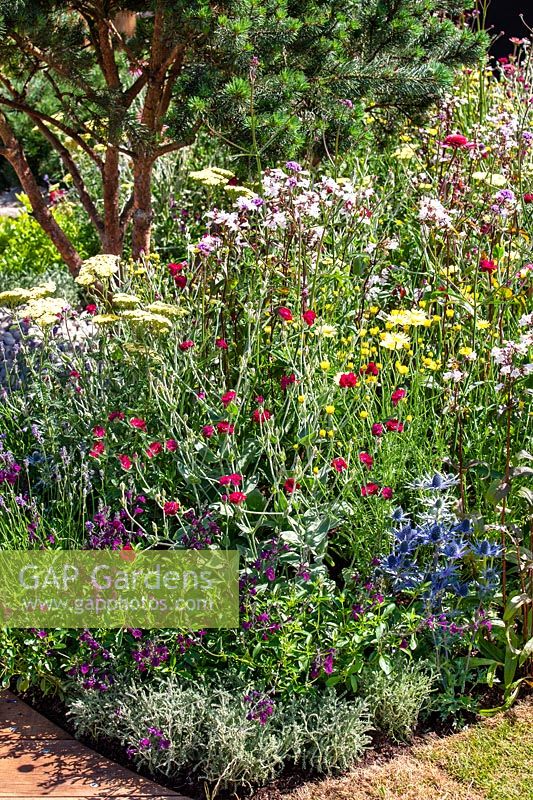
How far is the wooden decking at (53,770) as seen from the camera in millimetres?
2633

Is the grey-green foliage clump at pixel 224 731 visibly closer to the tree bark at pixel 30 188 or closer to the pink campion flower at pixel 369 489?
the pink campion flower at pixel 369 489

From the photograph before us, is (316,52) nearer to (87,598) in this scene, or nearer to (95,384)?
(95,384)

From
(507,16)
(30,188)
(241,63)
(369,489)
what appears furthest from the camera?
(507,16)

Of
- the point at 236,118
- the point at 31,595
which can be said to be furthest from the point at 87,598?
the point at 236,118

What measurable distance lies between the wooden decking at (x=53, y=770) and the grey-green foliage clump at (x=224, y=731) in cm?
7

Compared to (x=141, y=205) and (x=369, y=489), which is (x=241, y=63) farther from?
(x=369, y=489)

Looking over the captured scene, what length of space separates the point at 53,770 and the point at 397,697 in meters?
1.02

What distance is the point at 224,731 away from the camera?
2.60 meters

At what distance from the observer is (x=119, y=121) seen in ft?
13.2

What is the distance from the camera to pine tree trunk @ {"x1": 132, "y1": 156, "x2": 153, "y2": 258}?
4.86 meters

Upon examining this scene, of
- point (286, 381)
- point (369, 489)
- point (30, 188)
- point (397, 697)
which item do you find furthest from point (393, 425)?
point (30, 188)

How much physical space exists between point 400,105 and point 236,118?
1.27 m

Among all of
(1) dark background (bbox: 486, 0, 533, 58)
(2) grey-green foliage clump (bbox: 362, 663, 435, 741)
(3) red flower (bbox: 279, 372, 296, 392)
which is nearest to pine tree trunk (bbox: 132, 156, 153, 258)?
(3) red flower (bbox: 279, 372, 296, 392)

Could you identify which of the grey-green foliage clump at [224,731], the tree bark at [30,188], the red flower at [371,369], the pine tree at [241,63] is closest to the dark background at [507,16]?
the pine tree at [241,63]
